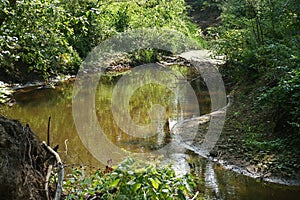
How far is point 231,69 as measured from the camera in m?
12.7

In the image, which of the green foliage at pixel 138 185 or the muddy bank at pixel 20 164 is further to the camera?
the green foliage at pixel 138 185

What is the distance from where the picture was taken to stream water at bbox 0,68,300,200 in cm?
581

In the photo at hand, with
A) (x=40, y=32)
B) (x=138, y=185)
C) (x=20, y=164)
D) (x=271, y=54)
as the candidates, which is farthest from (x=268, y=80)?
(x=20, y=164)

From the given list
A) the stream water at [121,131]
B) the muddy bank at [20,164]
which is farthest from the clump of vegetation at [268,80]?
the muddy bank at [20,164]

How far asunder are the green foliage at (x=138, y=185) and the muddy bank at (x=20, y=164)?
29 cm

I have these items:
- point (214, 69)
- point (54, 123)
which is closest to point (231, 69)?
point (214, 69)

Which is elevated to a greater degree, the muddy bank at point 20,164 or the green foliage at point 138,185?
the muddy bank at point 20,164

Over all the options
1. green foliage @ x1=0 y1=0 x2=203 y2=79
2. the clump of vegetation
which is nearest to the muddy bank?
green foliage @ x1=0 y1=0 x2=203 y2=79

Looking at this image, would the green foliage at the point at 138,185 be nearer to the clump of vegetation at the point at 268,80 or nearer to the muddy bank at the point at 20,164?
the muddy bank at the point at 20,164

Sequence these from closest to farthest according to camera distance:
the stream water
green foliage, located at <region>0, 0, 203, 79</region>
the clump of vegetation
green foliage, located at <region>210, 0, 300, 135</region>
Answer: green foliage, located at <region>0, 0, 203, 79</region> → the stream water → the clump of vegetation → green foliage, located at <region>210, 0, 300, 135</region>

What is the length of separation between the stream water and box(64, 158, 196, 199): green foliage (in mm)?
466

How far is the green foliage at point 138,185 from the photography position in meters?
2.89

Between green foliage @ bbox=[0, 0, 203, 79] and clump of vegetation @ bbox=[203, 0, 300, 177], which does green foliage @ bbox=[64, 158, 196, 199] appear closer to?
green foliage @ bbox=[0, 0, 203, 79]

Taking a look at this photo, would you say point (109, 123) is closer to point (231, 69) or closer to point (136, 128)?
point (136, 128)
